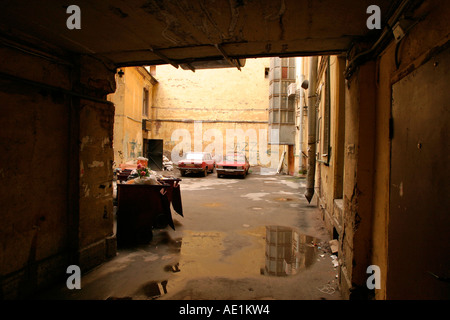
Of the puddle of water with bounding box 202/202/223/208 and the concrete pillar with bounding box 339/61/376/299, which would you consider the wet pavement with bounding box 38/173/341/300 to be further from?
the puddle of water with bounding box 202/202/223/208

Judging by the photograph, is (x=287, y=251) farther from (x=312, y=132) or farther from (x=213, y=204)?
(x=312, y=132)

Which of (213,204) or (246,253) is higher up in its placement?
Result: (213,204)

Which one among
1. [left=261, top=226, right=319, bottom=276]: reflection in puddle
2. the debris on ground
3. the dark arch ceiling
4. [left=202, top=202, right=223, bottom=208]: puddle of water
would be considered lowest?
[left=261, top=226, right=319, bottom=276]: reflection in puddle

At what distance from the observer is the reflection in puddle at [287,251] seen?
3.99 m

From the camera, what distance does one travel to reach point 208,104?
21.2m

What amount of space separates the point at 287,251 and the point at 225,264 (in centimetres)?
129

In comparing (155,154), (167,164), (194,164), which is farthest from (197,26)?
(167,164)

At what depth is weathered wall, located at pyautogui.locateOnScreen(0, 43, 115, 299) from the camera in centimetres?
287

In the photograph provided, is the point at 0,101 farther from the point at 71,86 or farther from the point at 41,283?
the point at 41,283

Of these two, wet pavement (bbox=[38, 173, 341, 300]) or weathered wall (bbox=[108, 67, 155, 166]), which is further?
weathered wall (bbox=[108, 67, 155, 166])

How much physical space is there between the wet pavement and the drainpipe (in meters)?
1.27

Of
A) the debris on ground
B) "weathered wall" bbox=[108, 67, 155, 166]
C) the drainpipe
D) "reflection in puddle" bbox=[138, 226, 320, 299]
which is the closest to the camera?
"reflection in puddle" bbox=[138, 226, 320, 299]

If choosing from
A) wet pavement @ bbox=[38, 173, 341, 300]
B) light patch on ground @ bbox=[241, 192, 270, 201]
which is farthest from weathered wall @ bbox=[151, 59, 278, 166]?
wet pavement @ bbox=[38, 173, 341, 300]

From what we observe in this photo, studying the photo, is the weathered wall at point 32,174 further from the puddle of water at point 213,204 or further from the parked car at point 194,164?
the parked car at point 194,164
